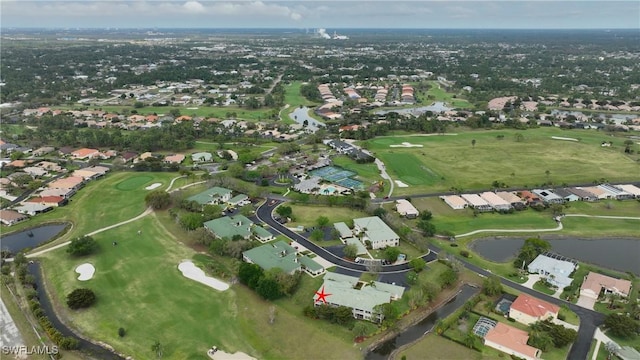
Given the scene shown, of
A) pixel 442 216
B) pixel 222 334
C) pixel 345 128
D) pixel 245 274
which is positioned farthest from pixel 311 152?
pixel 222 334

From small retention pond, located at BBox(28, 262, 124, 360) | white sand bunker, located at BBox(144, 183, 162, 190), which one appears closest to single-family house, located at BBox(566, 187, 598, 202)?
small retention pond, located at BBox(28, 262, 124, 360)

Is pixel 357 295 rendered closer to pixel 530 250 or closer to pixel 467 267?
pixel 467 267

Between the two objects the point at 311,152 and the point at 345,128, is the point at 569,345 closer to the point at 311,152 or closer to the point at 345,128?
the point at 311,152

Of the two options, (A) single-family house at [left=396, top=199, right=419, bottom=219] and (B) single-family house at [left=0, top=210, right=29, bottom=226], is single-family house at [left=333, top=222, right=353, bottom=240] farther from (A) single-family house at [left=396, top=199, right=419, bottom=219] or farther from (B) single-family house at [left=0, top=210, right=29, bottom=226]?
(B) single-family house at [left=0, top=210, right=29, bottom=226]

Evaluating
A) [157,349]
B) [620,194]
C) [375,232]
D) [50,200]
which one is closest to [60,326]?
[157,349]

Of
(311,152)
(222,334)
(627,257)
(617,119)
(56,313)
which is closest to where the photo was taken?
(222,334)

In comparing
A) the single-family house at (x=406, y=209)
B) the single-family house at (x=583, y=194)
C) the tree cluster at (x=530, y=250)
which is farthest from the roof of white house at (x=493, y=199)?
the single-family house at (x=583, y=194)

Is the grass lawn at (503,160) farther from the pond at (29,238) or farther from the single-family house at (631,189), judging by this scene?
the pond at (29,238)
